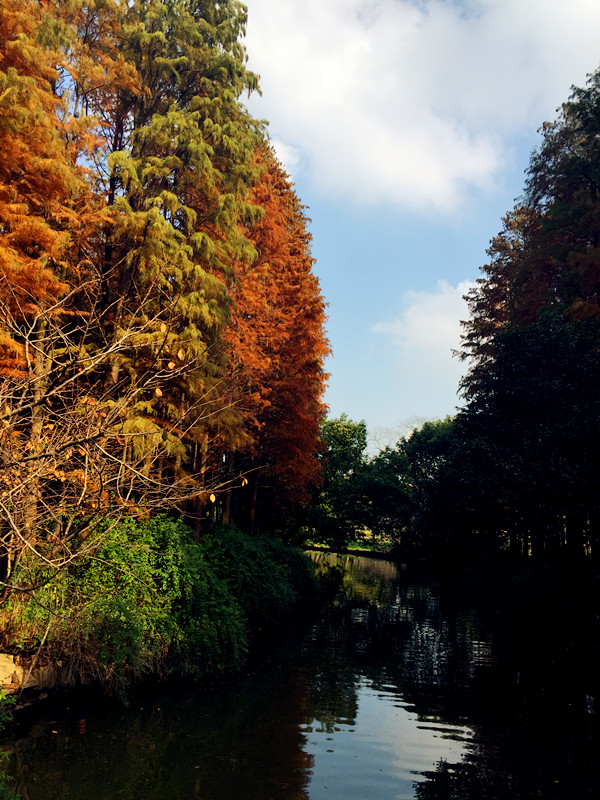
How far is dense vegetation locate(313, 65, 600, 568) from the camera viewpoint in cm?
1670

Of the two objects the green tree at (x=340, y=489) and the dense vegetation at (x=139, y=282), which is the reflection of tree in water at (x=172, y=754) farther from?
the green tree at (x=340, y=489)

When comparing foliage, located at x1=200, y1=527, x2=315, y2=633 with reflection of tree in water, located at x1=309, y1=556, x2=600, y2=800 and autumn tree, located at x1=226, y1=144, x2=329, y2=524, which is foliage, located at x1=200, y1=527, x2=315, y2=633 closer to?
reflection of tree in water, located at x1=309, y1=556, x2=600, y2=800

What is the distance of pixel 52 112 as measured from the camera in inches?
513

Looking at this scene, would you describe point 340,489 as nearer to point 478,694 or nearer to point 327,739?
point 478,694

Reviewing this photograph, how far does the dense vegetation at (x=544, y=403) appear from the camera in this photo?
→ 16703 millimetres

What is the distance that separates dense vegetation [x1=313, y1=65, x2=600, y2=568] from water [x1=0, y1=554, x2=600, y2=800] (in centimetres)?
461

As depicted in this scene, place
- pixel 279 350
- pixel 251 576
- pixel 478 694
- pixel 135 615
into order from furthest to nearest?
pixel 279 350 < pixel 251 576 < pixel 478 694 < pixel 135 615

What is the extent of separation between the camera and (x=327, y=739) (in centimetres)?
941

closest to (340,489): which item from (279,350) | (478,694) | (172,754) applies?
(279,350)

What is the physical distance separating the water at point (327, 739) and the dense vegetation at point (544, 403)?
461cm

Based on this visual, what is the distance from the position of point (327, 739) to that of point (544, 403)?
1332cm

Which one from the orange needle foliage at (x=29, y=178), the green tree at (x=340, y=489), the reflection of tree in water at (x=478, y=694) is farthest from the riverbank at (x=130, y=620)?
the green tree at (x=340, y=489)

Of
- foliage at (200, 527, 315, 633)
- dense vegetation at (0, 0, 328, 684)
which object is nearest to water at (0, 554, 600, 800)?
dense vegetation at (0, 0, 328, 684)

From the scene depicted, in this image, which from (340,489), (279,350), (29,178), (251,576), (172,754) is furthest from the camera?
(340,489)
